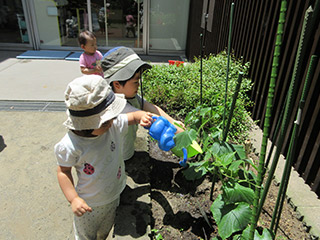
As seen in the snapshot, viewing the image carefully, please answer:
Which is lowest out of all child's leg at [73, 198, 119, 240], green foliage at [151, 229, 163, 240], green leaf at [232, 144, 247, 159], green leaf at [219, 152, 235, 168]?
green foliage at [151, 229, 163, 240]

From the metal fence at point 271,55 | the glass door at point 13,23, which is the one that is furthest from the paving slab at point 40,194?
the glass door at point 13,23

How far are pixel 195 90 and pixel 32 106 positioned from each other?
2886 millimetres

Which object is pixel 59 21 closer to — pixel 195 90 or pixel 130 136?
pixel 195 90

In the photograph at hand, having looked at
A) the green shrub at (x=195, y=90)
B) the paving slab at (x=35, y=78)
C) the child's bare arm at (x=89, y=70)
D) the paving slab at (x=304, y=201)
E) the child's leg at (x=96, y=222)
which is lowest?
the paving slab at (x=35, y=78)

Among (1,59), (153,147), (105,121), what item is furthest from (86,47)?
(1,59)

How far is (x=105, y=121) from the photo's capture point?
1390 millimetres

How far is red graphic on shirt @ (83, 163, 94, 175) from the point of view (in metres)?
1.55

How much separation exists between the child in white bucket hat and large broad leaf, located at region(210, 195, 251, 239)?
74 cm

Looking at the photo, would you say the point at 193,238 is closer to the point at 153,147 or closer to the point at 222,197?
the point at 222,197

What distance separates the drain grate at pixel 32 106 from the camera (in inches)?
165

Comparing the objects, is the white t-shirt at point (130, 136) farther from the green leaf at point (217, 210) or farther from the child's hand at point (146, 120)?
the green leaf at point (217, 210)

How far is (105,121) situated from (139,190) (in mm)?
906

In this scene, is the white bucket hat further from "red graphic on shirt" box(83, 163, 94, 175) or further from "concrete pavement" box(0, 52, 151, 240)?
"concrete pavement" box(0, 52, 151, 240)

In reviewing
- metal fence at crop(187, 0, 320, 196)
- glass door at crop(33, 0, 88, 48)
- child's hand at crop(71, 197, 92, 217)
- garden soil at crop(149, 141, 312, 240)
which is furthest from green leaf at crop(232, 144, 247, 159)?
glass door at crop(33, 0, 88, 48)
